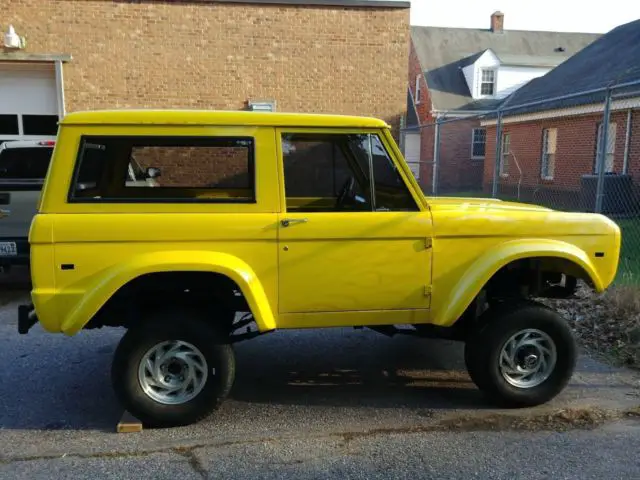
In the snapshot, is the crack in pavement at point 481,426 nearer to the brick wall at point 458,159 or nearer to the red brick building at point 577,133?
the red brick building at point 577,133

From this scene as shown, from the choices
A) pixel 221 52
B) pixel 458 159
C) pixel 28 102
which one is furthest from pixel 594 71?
pixel 28 102

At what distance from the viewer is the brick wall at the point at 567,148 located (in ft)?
53.0

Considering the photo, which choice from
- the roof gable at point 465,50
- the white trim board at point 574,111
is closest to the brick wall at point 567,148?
the white trim board at point 574,111

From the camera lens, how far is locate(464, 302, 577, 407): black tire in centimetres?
401

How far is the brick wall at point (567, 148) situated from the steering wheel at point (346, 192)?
13.9 m

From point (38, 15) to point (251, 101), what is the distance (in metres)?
5.05

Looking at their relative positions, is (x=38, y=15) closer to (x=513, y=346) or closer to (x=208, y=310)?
(x=208, y=310)

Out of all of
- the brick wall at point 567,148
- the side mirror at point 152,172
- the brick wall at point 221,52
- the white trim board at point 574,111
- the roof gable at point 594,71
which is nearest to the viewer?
the side mirror at point 152,172

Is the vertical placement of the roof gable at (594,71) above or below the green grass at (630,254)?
above

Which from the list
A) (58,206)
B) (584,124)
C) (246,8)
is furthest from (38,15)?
(584,124)

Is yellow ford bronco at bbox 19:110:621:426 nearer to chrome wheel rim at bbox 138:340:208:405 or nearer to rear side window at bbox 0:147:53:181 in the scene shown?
chrome wheel rim at bbox 138:340:208:405

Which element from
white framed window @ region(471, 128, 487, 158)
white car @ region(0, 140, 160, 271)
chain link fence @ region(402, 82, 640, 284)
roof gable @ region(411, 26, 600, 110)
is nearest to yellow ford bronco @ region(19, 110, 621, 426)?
white car @ region(0, 140, 160, 271)

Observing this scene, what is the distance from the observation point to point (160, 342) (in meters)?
3.74

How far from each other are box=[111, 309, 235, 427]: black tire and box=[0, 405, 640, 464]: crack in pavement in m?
0.28
